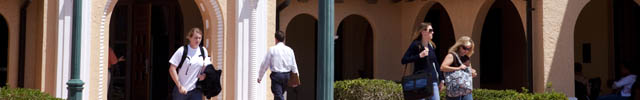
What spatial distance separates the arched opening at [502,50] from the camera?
593 inches

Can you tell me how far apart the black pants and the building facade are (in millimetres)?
2151

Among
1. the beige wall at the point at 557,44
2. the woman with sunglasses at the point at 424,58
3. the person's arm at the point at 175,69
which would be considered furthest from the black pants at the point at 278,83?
the beige wall at the point at 557,44

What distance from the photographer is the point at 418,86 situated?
6.47 metres

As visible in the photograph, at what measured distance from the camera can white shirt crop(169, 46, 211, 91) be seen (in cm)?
694

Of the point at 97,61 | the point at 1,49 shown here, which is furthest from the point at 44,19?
the point at 1,49

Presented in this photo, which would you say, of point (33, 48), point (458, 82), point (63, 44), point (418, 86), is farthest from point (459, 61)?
point (33, 48)

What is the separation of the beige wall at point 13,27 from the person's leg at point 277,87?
5035 mm

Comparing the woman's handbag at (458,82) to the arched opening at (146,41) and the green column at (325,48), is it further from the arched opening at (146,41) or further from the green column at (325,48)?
the arched opening at (146,41)

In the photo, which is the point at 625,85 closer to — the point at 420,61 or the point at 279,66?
the point at 420,61

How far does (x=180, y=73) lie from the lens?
6.99 metres

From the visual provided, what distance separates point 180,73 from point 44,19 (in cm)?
306

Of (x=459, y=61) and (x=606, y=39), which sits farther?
(x=606, y=39)

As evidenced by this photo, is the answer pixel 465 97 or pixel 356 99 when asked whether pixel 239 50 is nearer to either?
pixel 356 99

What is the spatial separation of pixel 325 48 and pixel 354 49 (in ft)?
34.3
